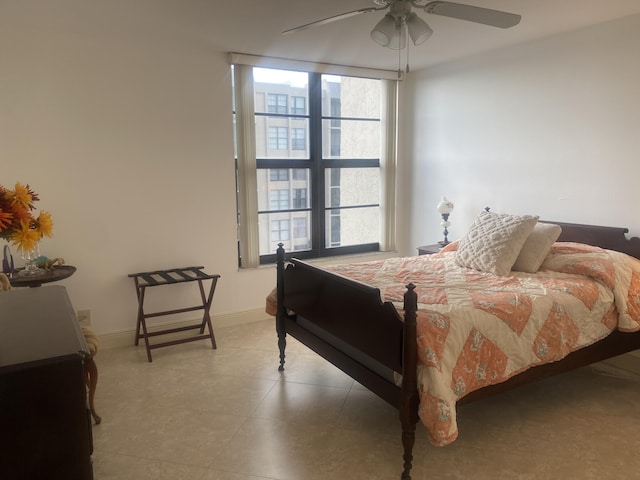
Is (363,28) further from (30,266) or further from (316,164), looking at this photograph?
(30,266)

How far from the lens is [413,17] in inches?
87.4

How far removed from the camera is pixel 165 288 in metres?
3.83

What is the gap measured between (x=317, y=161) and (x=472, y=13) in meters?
2.46

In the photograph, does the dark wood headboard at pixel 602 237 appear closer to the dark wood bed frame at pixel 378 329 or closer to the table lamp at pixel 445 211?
the dark wood bed frame at pixel 378 329

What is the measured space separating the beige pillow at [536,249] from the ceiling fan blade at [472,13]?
142 cm

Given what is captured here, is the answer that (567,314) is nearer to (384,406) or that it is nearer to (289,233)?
(384,406)

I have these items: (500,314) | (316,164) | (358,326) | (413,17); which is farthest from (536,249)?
(316,164)

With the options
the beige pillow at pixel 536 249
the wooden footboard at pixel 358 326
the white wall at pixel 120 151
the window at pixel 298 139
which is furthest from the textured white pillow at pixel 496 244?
the white wall at pixel 120 151

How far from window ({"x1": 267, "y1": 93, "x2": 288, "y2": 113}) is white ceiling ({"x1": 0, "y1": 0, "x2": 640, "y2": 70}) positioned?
42cm

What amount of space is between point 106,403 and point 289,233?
224 cm

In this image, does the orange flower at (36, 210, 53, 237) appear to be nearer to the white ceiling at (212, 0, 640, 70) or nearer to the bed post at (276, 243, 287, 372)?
the bed post at (276, 243, 287, 372)

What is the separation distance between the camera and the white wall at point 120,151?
322 centimetres

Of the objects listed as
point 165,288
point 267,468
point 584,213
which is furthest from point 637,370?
point 165,288

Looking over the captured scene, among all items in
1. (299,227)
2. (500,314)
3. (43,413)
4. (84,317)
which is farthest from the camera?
(299,227)
